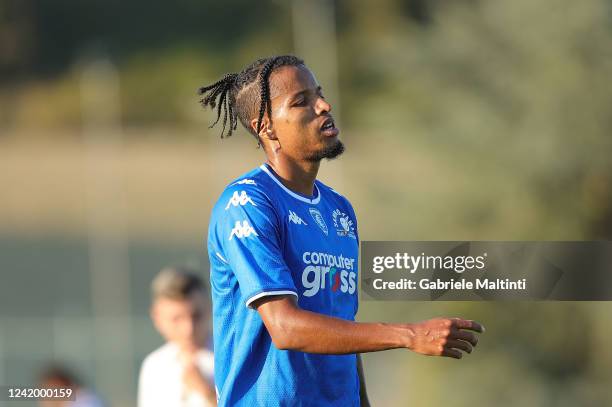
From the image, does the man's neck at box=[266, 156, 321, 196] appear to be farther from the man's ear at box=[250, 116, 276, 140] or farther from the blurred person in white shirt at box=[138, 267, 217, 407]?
the blurred person in white shirt at box=[138, 267, 217, 407]

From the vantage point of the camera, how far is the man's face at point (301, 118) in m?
4.56

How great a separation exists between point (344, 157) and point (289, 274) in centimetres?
A: 1951

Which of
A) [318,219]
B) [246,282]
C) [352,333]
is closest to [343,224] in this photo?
[318,219]

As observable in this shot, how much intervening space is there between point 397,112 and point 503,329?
11.1ft

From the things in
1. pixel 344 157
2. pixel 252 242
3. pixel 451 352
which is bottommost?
pixel 451 352

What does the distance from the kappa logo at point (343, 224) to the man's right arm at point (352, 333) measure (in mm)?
619

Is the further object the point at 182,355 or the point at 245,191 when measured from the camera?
the point at 182,355

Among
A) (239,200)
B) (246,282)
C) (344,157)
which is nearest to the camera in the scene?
(246,282)

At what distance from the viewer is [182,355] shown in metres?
6.32

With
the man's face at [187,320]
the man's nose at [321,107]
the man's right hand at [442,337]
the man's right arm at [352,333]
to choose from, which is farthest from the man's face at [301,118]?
the man's face at [187,320]

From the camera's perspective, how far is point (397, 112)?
46.6 ft

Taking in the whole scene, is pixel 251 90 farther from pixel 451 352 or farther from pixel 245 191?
pixel 451 352

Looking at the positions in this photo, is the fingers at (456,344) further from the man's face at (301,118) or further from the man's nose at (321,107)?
the man's nose at (321,107)

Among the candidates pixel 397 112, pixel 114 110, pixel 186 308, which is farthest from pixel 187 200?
pixel 186 308
